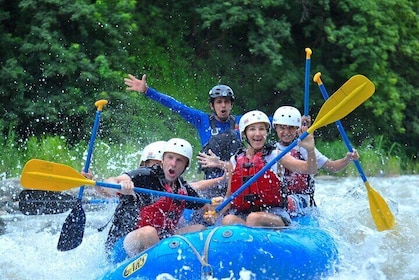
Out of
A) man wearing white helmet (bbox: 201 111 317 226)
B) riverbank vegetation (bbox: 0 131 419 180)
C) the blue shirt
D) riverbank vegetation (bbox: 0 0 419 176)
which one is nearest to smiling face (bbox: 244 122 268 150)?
man wearing white helmet (bbox: 201 111 317 226)

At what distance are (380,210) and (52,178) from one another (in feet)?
9.29

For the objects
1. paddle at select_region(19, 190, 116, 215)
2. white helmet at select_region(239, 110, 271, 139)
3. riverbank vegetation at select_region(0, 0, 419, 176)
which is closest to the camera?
white helmet at select_region(239, 110, 271, 139)

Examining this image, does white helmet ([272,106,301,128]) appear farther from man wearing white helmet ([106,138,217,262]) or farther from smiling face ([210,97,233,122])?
man wearing white helmet ([106,138,217,262])

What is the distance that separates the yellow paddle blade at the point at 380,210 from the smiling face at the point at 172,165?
1958 mm

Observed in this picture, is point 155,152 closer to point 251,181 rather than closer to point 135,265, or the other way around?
point 251,181

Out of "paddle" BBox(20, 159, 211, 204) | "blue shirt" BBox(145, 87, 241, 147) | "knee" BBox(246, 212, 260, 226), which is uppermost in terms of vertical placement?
"blue shirt" BBox(145, 87, 241, 147)

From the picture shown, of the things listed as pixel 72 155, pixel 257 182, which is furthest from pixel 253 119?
pixel 72 155

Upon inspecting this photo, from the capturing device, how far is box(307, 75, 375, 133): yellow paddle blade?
561cm

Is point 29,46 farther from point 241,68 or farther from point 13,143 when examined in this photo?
point 241,68

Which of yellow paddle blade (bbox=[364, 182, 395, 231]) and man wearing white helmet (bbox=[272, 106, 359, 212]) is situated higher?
man wearing white helmet (bbox=[272, 106, 359, 212])

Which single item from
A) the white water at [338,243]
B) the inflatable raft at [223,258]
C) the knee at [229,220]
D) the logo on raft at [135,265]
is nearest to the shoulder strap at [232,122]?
the white water at [338,243]

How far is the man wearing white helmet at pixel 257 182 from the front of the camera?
17.4ft

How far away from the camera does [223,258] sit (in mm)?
4742

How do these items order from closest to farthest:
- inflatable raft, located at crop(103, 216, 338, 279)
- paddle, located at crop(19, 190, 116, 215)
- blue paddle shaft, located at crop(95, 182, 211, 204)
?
inflatable raft, located at crop(103, 216, 338, 279)
blue paddle shaft, located at crop(95, 182, 211, 204)
paddle, located at crop(19, 190, 116, 215)
